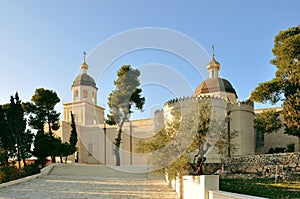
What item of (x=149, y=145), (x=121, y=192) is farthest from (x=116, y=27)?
(x=121, y=192)

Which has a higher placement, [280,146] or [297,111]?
[297,111]

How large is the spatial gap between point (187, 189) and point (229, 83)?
18515mm

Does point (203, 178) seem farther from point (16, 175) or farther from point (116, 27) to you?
point (16, 175)

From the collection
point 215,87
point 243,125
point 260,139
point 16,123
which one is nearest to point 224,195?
point 243,125

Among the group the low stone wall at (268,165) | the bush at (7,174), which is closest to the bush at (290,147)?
the low stone wall at (268,165)

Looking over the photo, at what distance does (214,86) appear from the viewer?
25734mm

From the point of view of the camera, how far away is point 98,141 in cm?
3139

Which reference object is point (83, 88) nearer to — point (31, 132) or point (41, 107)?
point (41, 107)

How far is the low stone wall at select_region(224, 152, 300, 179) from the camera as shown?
15273mm

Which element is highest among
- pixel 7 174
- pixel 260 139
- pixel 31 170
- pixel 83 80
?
pixel 83 80

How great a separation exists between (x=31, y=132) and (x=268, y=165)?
18511 mm

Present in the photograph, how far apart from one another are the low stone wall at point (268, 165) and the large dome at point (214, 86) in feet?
28.0

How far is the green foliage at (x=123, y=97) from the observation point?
25984 mm

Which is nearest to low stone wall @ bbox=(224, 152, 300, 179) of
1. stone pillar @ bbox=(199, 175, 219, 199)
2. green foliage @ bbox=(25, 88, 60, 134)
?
stone pillar @ bbox=(199, 175, 219, 199)
